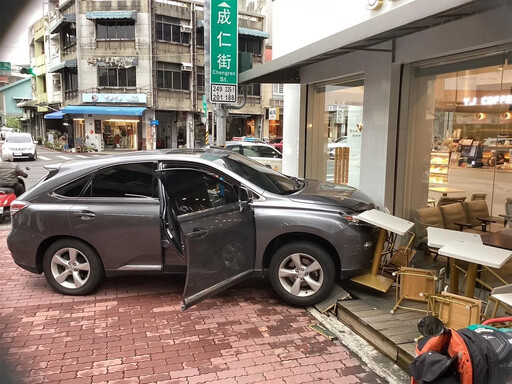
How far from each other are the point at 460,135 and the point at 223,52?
579cm

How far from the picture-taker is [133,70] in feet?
104

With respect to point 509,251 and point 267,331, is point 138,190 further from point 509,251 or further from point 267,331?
point 509,251

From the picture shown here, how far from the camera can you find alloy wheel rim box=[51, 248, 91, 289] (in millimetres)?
5047

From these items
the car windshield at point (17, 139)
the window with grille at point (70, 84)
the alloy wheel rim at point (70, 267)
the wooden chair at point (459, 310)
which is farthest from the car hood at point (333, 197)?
the window with grille at point (70, 84)

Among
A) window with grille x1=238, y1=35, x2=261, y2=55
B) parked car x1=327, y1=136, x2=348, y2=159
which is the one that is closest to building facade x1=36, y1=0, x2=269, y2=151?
window with grille x1=238, y1=35, x2=261, y2=55

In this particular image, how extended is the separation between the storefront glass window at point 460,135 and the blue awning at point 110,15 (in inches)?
1135

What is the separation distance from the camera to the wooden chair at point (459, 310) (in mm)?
3477

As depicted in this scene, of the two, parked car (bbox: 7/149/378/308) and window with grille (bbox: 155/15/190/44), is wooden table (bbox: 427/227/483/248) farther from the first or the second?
window with grille (bbox: 155/15/190/44)

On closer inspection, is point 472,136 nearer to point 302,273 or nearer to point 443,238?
point 443,238

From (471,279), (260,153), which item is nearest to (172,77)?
(260,153)

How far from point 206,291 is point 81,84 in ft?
104

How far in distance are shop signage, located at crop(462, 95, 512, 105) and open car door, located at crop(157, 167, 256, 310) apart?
12.3 feet

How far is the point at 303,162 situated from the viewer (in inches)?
391

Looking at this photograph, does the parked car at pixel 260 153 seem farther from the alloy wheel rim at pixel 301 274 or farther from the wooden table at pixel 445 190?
the alloy wheel rim at pixel 301 274
